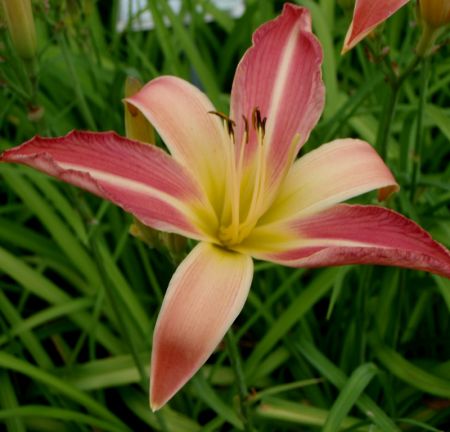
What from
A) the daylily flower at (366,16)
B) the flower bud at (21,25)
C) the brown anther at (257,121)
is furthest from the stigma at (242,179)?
the flower bud at (21,25)

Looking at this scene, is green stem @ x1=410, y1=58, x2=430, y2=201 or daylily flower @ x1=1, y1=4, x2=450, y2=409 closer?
daylily flower @ x1=1, y1=4, x2=450, y2=409

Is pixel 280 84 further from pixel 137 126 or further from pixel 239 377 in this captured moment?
pixel 239 377

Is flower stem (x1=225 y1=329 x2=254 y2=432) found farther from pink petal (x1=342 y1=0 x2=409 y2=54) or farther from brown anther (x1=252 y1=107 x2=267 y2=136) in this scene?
pink petal (x1=342 y1=0 x2=409 y2=54)

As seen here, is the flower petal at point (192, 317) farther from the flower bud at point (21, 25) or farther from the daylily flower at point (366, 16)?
the flower bud at point (21, 25)

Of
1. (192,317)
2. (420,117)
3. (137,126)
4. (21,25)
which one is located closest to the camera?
(192,317)

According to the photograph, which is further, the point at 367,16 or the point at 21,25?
the point at 21,25

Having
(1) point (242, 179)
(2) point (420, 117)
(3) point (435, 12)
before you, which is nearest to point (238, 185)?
(1) point (242, 179)

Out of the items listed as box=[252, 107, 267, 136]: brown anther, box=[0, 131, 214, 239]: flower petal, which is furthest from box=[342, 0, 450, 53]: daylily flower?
box=[0, 131, 214, 239]: flower petal

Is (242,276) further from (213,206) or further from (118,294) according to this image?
(118,294)
